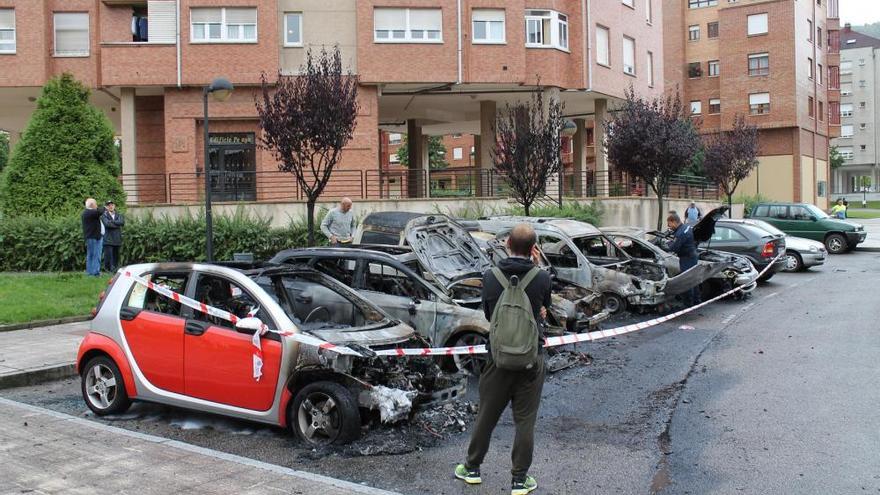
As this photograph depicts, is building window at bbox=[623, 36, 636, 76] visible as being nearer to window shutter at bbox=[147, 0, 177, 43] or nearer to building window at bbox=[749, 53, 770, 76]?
window shutter at bbox=[147, 0, 177, 43]

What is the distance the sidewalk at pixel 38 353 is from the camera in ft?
28.7

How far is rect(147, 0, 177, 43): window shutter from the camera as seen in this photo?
2436 cm

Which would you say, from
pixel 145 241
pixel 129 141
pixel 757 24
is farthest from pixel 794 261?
pixel 757 24

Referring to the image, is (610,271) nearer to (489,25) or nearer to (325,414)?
(325,414)

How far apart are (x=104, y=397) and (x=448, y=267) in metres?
4.53

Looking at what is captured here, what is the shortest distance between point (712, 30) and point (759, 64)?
5.50 meters

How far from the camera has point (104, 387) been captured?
7.26 meters

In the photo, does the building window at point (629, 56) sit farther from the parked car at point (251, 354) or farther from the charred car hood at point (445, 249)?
the parked car at point (251, 354)

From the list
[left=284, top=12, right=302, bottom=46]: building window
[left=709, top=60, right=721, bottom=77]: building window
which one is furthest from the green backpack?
[left=709, top=60, right=721, bottom=77]: building window

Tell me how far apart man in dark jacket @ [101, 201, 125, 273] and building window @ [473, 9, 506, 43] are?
45.0 ft

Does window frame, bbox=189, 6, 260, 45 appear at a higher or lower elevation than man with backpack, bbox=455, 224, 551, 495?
higher

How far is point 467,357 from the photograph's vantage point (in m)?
8.52

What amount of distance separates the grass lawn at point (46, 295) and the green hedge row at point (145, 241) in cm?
133

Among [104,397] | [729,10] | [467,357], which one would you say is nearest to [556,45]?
[467,357]
